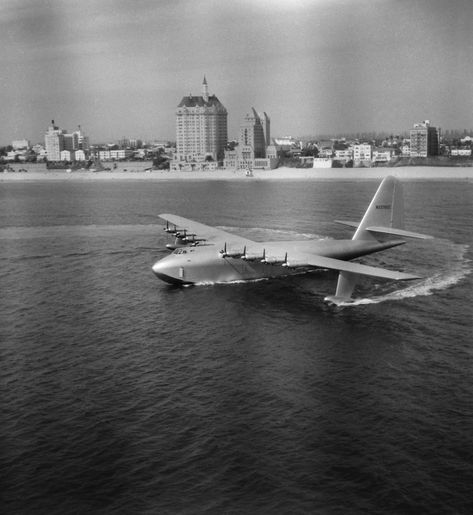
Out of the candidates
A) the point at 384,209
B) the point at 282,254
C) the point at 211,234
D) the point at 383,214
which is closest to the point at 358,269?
the point at 282,254

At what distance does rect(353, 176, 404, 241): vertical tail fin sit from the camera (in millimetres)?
69500

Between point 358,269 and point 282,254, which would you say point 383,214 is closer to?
point 282,254

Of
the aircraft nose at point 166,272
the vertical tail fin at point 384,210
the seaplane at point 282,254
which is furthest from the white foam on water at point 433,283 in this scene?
the aircraft nose at point 166,272

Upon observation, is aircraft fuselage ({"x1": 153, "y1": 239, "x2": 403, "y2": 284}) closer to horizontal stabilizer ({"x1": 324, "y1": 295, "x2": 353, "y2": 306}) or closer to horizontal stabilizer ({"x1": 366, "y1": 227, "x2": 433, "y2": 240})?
horizontal stabilizer ({"x1": 366, "y1": 227, "x2": 433, "y2": 240})

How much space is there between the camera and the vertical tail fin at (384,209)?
2736 inches

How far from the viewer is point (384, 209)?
69938mm

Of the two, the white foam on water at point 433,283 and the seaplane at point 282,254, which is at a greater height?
the seaplane at point 282,254

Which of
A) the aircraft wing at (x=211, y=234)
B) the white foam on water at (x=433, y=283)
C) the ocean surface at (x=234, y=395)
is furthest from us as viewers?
the aircraft wing at (x=211, y=234)

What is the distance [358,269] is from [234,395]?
22.4 meters

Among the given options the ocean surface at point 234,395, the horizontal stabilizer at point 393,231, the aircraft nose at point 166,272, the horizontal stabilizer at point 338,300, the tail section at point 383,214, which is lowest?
the ocean surface at point 234,395

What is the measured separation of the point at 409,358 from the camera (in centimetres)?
4169

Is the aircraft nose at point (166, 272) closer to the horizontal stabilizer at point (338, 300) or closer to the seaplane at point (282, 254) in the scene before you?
the seaplane at point (282, 254)

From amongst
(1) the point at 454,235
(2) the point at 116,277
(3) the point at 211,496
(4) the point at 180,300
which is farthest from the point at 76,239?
(3) the point at 211,496

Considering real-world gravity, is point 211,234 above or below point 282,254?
above
